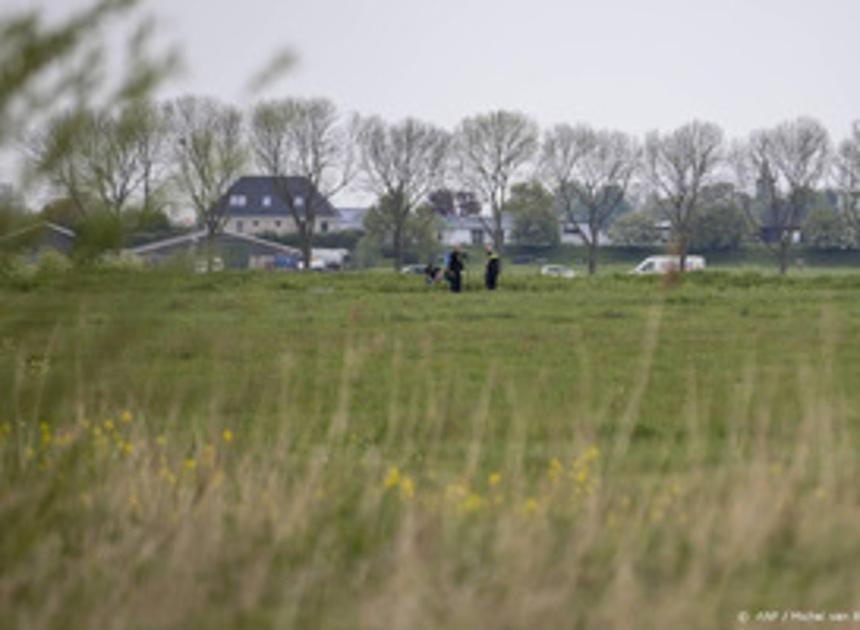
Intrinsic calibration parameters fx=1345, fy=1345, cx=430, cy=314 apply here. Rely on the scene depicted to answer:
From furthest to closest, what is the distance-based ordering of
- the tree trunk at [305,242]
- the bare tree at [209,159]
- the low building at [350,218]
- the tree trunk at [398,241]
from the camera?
1. the low building at [350,218]
2. the tree trunk at [398,241]
3. the tree trunk at [305,242]
4. the bare tree at [209,159]

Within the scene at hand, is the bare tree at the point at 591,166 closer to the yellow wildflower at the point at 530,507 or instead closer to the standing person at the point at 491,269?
the standing person at the point at 491,269

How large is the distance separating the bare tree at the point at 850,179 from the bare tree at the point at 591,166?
12255mm

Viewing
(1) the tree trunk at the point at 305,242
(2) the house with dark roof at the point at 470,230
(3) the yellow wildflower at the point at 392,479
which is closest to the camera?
(3) the yellow wildflower at the point at 392,479

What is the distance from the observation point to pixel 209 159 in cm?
540

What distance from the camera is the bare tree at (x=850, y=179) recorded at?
80750 millimetres

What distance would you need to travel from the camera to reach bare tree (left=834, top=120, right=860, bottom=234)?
265 feet

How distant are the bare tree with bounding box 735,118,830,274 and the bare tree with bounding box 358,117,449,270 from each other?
18.7 m

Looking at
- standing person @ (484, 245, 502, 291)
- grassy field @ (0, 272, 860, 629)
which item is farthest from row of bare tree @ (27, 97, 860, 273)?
grassy field @ (0, 272, 860, 629)

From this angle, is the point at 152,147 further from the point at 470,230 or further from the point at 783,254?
the point at 470,230

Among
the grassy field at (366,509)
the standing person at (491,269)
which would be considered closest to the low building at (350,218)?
the standing person at (491,269)

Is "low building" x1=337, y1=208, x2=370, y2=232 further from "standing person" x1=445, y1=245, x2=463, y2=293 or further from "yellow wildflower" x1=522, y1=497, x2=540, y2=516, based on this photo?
"yellow wildflower" x1=522, y1=497, x2=540, y2=516

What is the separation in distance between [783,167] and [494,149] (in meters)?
17.9

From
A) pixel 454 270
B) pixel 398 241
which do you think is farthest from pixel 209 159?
pixel 398 241

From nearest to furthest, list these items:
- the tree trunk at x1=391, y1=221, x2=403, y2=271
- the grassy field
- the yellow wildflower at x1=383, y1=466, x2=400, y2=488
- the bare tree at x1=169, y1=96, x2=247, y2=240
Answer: the bare tree at x1=169, y1=96, x2=247, y2=240, the grassy field, the yellow wildflower at x1=383, y1=466, x2=400, y2=488, the tree trunk at x1=391, y1=221, x2=403, y2=271
